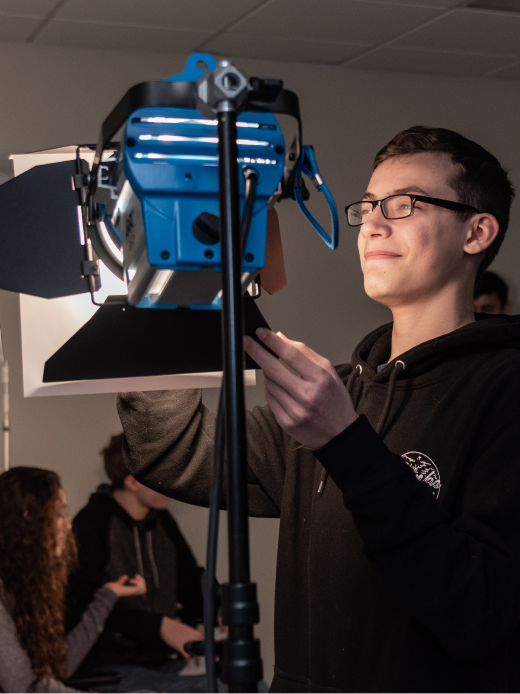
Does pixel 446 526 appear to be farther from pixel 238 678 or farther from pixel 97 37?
pixel 97 37

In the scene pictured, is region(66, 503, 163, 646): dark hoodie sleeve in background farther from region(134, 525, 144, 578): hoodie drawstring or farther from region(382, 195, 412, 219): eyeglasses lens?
region(382, 195, 412, 219): eyeglasses lens

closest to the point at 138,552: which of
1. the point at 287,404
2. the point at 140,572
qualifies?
the point at 140,572

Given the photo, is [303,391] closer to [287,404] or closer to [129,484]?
[287,404]

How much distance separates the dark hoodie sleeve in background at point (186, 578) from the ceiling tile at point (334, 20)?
196 centimetres

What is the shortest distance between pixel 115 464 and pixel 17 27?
1.70 meters

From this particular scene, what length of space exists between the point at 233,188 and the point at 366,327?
3.00m

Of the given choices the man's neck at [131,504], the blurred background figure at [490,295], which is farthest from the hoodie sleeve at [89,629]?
the blurred background figure at [490,295]

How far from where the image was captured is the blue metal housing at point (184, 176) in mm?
633

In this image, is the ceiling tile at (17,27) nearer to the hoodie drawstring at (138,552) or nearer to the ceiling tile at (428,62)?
the ceiling tile at (428,62)

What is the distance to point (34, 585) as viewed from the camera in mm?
2252

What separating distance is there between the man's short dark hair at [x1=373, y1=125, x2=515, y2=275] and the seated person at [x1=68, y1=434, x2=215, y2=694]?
6.43 feet

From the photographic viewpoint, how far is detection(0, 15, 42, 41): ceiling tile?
2.76 m

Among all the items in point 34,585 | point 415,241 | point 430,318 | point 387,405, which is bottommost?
point 34,585

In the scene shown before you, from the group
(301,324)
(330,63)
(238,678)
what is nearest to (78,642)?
(301,324)
